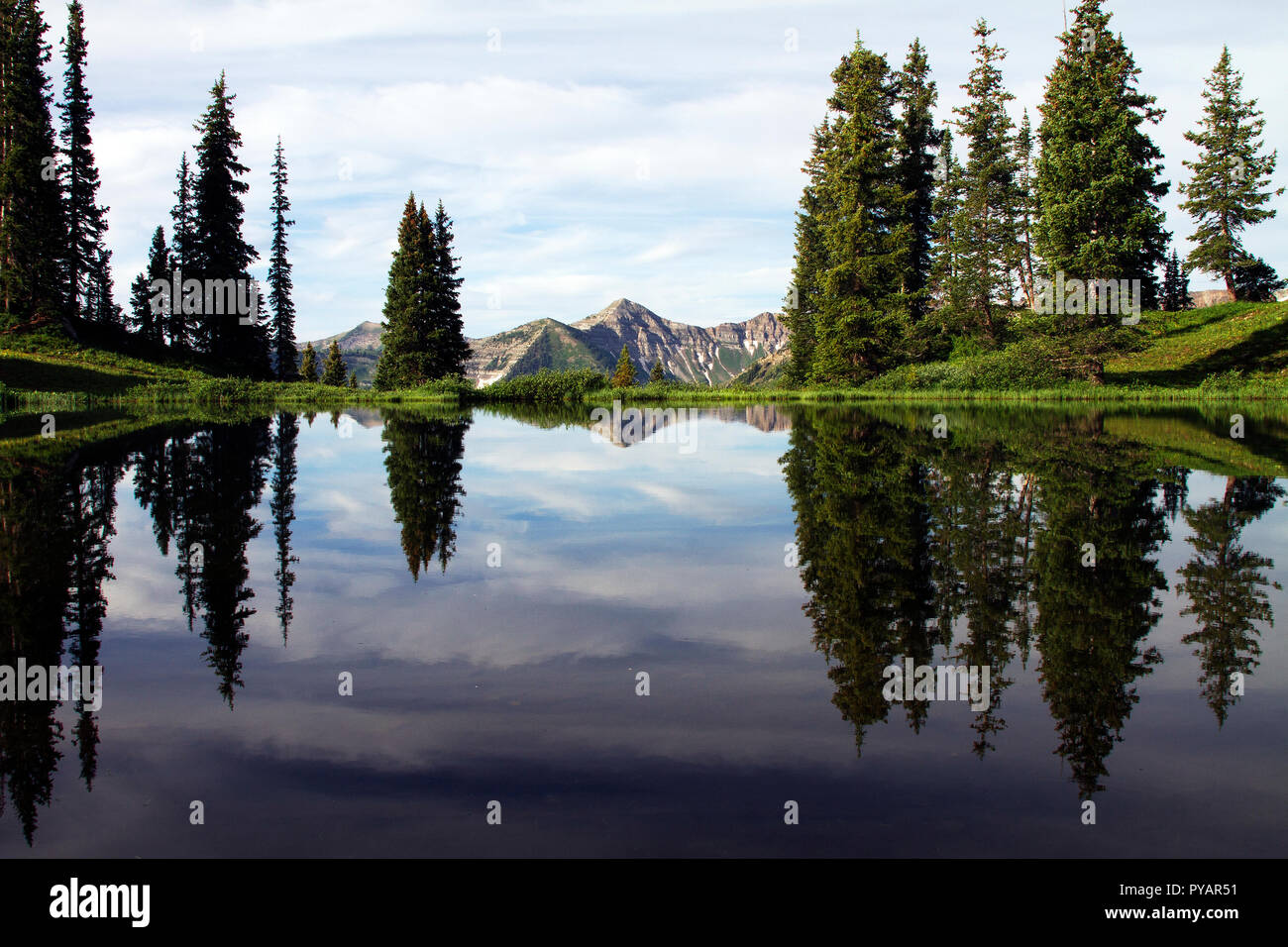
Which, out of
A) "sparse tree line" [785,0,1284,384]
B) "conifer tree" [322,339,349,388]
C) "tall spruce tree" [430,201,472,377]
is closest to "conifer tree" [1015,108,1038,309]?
"sparse tree line" [785,0,1284,384]

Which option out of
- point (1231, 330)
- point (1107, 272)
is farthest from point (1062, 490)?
point (1231, 330)

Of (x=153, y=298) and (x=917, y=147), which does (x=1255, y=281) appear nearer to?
(x=917, y=147)

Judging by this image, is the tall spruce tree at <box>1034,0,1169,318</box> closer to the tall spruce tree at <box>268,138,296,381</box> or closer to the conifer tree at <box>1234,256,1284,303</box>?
the conifer tree at <box>1234,256,1284,303</box>

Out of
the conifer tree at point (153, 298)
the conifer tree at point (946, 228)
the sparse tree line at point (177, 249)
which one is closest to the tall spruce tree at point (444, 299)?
the sparse tree line at point (177, 249)

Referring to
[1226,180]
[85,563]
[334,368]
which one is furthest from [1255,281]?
[334,368]

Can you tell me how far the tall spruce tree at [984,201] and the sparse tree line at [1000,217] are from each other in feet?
0.36

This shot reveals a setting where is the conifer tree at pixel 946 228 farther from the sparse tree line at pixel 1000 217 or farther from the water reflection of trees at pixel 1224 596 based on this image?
the water reflection of trees at pixel 1224 596

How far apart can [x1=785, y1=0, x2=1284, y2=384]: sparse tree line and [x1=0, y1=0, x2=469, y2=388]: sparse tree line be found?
27.9 meters

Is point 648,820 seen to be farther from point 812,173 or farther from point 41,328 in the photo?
point 812,173

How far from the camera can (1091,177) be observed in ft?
151

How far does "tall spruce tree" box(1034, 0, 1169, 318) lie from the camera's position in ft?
148

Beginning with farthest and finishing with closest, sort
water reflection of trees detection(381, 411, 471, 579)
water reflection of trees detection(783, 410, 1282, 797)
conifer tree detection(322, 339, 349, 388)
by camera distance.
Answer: conifer tree detection(322, 339, 349, 388) < water reflection of trees detection(381, 411, 471, 579) < water reflection of trees detection(783, 410, 1282, 797)

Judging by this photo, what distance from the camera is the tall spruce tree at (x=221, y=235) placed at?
208 ft

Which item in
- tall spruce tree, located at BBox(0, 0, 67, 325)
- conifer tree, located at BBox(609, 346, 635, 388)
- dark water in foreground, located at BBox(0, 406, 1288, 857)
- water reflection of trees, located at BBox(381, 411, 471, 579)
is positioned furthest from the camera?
conifer tree, located at BBox(609, 346, 635, 388)
